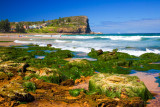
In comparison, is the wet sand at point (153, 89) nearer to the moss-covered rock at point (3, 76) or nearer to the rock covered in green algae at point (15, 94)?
the rock covered in green algae at point (15, 94)

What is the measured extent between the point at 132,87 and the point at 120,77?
0.67m

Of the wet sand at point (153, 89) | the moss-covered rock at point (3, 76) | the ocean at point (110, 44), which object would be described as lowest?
the wet sand at point (153, 89)

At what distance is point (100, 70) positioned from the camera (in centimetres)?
845

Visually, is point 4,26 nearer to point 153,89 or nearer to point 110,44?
point 110,44

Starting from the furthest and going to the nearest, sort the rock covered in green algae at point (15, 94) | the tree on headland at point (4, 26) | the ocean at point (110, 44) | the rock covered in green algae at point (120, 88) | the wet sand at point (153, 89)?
the tree on headland at point (4, 26), the ocean at point (110, 44), the rock covered in green algae at point (120, 88), the wet sand at point (153, 89), the rock covered in green algae at point (15, 94)

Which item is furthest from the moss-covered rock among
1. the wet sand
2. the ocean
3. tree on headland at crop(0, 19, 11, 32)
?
tree on headland at crop(0, 19, 11, 32)

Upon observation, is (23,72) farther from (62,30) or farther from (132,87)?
(62,30)

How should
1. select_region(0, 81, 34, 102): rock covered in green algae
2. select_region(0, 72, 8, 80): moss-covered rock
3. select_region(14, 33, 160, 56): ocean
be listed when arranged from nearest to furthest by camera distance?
select_region(0, 81, 34, 102): rock covered in green algae, select_region(0, 72, 8, 80): moss-covered rock, select_region(14, 33, 160, 56): ocean

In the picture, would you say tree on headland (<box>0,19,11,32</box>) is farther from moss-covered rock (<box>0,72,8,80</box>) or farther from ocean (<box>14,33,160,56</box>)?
moss-covered rock (<box>0,72,8,80</box>)

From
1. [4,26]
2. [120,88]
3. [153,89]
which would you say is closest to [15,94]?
[120,88]

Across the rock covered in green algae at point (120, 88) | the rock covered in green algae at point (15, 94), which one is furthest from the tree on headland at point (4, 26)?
the rock covered in green algae at point (120, 88)

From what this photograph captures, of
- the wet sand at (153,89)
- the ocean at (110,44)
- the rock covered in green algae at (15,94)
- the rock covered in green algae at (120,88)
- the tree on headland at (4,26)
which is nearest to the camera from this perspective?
the rock covered in green algae at (15,94)

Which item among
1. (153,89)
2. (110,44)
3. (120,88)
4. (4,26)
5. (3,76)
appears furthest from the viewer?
(4,26)

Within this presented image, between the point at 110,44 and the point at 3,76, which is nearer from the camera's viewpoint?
the point at 3,76
